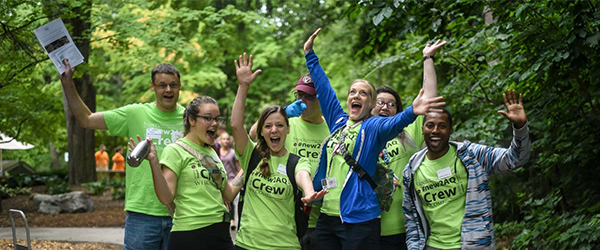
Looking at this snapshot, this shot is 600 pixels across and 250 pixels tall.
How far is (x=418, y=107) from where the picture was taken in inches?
145

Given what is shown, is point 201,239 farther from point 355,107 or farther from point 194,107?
point 355,107

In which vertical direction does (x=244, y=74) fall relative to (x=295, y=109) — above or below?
above

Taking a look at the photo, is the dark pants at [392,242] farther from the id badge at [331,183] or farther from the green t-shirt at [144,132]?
the green t-shirt at [144,132]

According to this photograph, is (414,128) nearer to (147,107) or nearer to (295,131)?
(295,131)

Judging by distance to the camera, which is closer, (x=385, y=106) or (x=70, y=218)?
(x=385, y=106)

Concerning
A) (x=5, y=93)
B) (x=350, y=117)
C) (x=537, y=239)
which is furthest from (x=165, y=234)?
(x=5, y=93)

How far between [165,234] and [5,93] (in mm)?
7418

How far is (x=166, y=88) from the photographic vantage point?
5.01 meters

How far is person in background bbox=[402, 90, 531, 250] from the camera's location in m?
4.23

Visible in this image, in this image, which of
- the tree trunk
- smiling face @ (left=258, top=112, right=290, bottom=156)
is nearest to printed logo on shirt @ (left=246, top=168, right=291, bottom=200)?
smiling face @ (left=258, top=112, right=290, bottom=156)

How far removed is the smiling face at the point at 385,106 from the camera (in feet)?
17.1

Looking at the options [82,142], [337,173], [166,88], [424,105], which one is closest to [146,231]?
[166,88]

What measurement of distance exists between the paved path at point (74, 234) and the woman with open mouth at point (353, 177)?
6.43m

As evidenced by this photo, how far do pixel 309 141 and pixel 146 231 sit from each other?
152 cm
